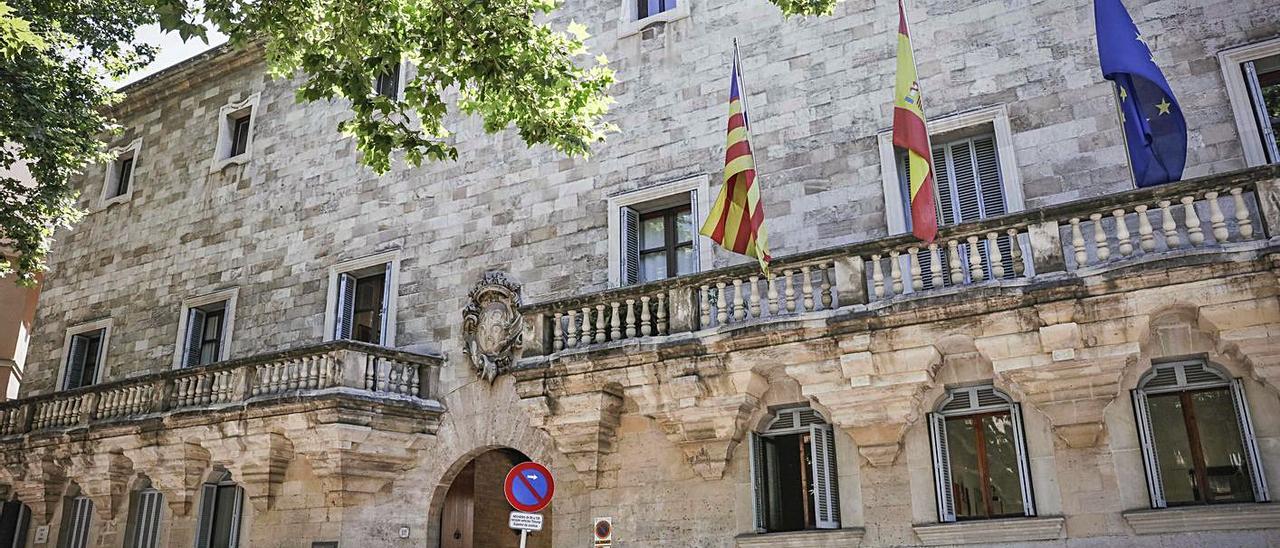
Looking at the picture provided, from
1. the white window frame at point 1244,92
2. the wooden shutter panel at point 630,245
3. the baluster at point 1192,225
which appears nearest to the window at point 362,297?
the wooden shutter panel at point 630,245

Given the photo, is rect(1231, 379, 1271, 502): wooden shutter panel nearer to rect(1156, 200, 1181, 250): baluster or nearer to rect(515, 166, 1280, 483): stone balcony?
rect(515, 166, 1280, 483): stone balcony

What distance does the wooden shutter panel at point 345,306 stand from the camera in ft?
52.7

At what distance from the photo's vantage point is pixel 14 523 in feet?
62.5

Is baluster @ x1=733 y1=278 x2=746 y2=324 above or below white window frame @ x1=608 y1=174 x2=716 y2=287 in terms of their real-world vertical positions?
below

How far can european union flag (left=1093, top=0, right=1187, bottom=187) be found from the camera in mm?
9578

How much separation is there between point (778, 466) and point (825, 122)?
4.49 metres

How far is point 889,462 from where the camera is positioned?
1066 cm

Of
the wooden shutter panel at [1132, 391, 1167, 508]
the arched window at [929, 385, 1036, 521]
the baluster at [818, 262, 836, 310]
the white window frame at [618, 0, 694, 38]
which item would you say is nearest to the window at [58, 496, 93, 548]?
the white window frame at [618, 0, 694, 38]

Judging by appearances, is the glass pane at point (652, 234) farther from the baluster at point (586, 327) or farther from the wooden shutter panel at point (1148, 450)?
the wooden shutter panel at point (1148, 450)

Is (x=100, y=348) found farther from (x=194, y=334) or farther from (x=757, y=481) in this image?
(x=757, y=481)

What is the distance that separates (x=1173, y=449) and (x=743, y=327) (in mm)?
4319

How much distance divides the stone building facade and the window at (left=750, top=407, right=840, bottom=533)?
4cm

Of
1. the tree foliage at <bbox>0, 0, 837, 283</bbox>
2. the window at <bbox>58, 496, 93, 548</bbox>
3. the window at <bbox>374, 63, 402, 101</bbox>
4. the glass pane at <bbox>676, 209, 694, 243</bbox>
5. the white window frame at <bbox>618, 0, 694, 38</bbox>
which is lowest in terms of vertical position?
the window at <bbox>58, 496, 93, 548</bbox>

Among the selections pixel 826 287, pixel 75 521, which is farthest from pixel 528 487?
pixel 75 521
